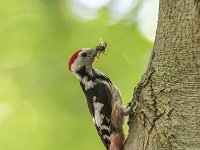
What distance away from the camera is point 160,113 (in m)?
2.58

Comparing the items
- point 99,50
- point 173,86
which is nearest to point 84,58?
point 99,50

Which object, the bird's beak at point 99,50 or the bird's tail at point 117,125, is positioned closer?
the bird's tail at point 117,125

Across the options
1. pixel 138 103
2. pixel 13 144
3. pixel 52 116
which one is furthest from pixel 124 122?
pixel 13 144

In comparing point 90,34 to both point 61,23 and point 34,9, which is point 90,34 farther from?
point 34,9

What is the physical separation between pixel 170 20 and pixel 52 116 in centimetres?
223

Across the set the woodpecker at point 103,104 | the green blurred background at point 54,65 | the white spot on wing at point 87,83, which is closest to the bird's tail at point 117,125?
the woodpecker at point 103,104

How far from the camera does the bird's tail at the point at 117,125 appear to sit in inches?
118

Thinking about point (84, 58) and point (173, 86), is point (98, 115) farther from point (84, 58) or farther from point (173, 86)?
point (173, 86)

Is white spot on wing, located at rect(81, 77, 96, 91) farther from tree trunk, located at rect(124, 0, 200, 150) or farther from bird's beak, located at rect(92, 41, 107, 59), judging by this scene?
tree trunk, located at rect(124, 0, 200, 150)

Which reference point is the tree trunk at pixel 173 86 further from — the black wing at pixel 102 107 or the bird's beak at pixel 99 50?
the bird's beak at pixel 99 50

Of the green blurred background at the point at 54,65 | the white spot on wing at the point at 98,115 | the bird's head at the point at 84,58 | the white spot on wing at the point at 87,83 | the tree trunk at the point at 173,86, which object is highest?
the green blurred background at the point at 54,65

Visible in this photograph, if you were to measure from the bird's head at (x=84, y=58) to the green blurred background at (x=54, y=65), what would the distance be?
965 mm

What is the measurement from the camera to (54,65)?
453 cm

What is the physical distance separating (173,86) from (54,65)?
2.11m
